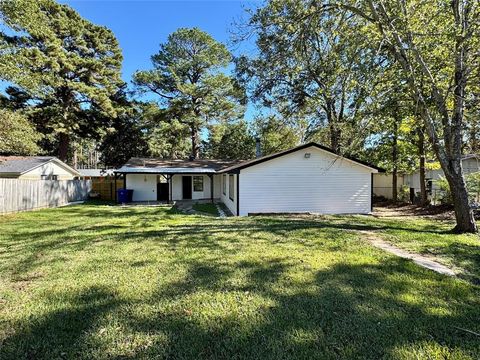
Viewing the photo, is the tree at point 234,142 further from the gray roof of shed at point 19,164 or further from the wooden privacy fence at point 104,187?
the gray roof of shed at point 19,164

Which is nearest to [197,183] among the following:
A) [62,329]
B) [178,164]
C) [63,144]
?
[178,164]

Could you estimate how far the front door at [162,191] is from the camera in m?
21.1

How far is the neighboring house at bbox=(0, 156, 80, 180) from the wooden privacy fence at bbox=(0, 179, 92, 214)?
237 centimetres

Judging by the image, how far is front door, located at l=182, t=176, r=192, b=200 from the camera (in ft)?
70.3

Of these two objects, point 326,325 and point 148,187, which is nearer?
point 326,325

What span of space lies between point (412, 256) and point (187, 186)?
17147 millimetres

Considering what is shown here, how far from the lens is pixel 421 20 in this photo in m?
7.89

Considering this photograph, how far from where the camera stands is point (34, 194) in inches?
593

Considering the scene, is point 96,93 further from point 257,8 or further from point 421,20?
point 421,20

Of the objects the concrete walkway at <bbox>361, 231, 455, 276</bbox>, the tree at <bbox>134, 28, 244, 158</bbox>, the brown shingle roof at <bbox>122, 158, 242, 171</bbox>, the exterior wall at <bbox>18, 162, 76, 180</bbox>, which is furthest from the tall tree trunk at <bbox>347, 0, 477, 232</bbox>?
the exterior wall at <bbox>18, 162, 76, 180</bbox>

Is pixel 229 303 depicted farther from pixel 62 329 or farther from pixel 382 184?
pixel 382 184

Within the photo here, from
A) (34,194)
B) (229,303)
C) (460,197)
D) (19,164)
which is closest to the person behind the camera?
(229,303)

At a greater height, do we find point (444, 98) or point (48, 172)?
point (444, 98)

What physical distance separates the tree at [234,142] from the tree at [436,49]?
21068mm
